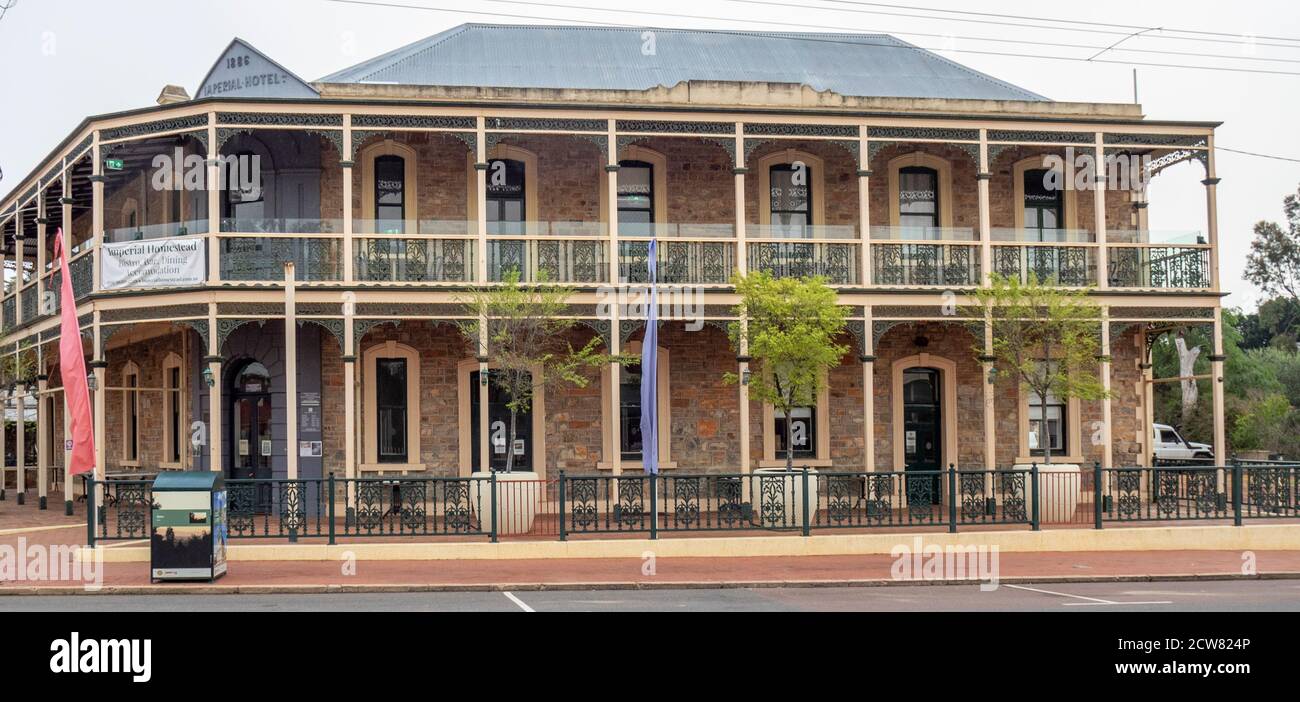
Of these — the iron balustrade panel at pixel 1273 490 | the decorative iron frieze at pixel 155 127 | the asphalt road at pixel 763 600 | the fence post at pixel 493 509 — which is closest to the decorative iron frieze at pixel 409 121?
the decorative iron frieze at pixel 155 127

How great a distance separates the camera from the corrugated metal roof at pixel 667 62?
75.8 ft

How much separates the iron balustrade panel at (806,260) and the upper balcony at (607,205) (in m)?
0.04

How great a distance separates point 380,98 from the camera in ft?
66.4

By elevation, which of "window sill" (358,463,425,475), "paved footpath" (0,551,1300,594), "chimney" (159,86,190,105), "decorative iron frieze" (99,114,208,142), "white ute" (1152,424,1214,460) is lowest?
"paved footpath" (0,551,1300,594)

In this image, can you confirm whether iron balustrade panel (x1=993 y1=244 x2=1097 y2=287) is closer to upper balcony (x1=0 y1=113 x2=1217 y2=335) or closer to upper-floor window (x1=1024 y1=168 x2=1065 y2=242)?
upper balcony (x1=0 y1=113 x2=1217 y2=335)

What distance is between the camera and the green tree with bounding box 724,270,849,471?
746 inches

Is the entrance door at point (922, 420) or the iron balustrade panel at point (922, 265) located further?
the entrance door at point (922, 420)

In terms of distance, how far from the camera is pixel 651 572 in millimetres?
15023

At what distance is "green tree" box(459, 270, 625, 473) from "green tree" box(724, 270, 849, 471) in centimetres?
248

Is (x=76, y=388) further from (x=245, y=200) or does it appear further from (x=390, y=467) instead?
(x=390, y=467)

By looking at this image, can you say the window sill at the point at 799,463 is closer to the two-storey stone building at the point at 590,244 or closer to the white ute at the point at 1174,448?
the two-storey stone building at the point at 590,244

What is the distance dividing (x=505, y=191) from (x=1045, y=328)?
977cm

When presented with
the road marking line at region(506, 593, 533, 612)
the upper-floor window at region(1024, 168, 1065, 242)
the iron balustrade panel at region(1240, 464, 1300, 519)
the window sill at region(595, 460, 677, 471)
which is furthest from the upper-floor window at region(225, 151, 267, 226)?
the iron balustrade panel at region(1240, 464, 1300, 519)

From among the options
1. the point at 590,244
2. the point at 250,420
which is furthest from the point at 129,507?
the point at 590,244
